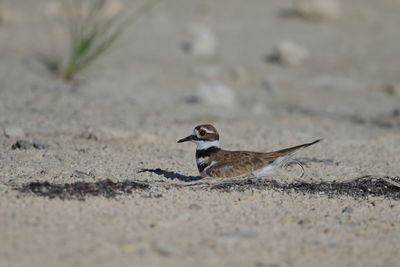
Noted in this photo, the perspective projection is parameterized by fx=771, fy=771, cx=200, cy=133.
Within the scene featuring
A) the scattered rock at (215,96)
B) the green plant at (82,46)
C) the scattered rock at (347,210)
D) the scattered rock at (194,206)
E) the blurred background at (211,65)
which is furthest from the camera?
the scattered rock at (215,96)

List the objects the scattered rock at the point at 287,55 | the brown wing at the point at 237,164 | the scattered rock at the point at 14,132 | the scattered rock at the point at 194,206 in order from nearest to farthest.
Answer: the scattered rock at the point at 194,206 < the brown wing at the point at 237,164 < the scattered rock at the point at 14,132 < the scattered rock at the point at 287,55

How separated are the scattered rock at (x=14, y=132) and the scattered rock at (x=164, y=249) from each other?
3.91m

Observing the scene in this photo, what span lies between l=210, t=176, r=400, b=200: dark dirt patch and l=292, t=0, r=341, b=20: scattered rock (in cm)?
1068

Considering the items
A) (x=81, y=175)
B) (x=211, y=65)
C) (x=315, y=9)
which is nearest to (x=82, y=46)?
(x=211, y=65)

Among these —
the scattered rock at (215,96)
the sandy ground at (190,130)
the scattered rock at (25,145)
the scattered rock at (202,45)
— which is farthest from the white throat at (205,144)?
the scattered rock at (202,45)

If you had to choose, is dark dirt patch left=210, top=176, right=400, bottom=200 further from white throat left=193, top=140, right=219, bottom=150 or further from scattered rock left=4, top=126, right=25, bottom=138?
scattered rock left=4, top=126, right=25, bottom=138

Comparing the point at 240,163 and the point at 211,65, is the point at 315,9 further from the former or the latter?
the point at 240,163

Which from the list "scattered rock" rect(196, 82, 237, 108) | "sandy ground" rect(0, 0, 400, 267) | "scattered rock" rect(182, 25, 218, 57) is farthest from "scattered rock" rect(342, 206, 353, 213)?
"scattered rock" rect(182, 25, 218, 57)

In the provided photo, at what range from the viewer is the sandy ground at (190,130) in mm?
4398

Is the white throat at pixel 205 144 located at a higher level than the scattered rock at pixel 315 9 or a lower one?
lower

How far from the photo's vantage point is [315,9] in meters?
16.4

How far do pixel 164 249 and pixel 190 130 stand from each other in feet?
16.0

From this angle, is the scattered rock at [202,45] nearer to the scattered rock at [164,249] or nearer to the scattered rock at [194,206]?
the scattered rock at [194,206]

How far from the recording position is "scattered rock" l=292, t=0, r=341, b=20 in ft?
53.8
